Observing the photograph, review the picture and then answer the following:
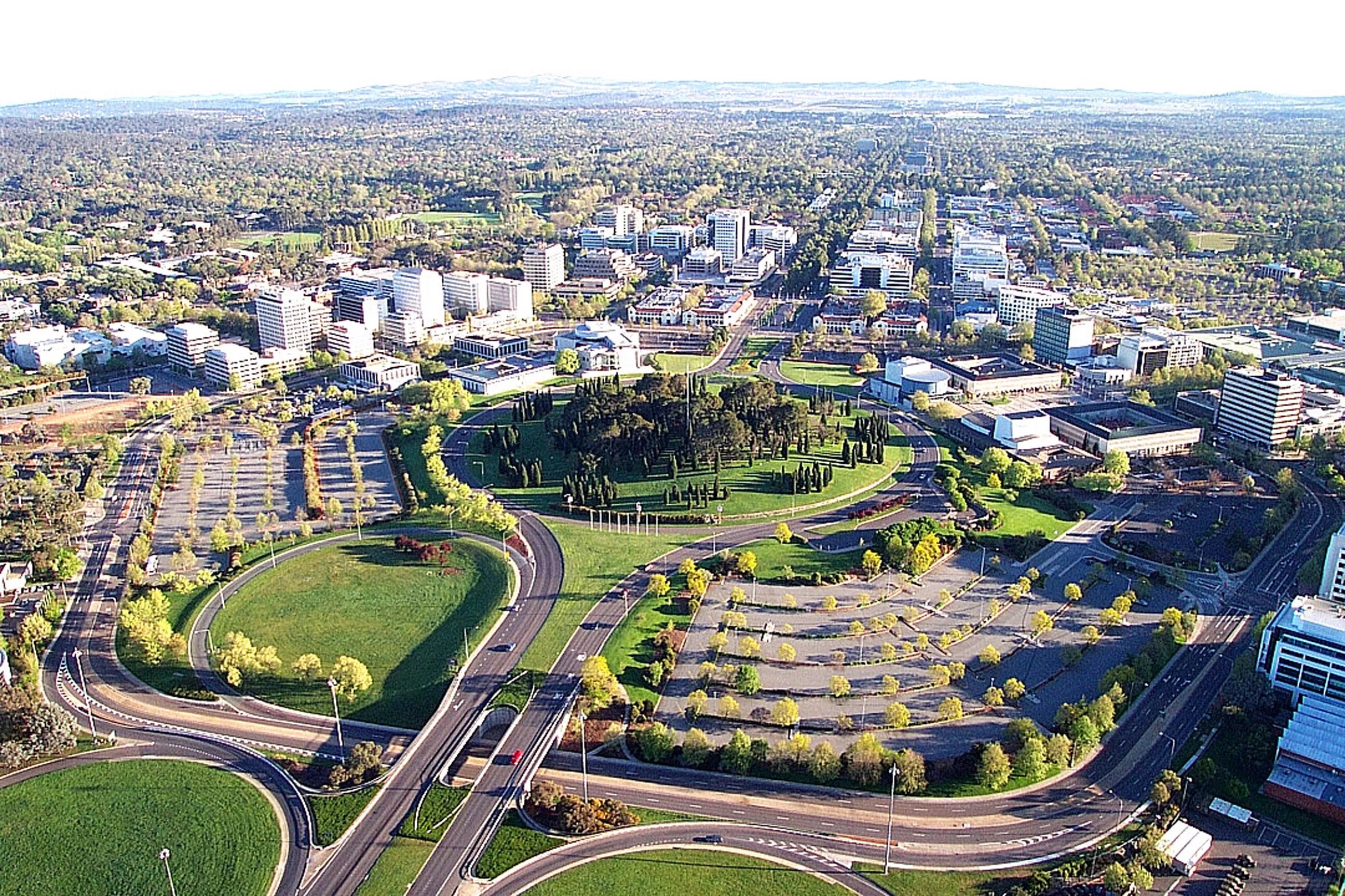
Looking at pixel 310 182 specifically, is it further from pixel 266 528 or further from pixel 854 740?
pixel 854 740

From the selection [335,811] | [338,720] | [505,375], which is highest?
[505,375]

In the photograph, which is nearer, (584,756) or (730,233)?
(584,756)

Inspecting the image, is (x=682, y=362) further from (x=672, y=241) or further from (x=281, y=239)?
(x=281, y=239)

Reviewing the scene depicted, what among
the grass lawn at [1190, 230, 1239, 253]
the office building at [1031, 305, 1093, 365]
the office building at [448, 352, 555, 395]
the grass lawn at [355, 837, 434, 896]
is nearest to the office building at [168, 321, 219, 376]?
the office building at [448, 352, 555, 395]

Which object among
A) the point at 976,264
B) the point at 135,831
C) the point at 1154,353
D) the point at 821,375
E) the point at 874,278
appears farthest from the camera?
the point at 976,264

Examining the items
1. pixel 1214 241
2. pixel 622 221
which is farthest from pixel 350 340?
pixel 1214 241

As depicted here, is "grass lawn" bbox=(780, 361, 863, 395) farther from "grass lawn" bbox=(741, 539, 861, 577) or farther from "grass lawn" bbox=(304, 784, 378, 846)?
"grass lawn" bbox=(304, 784, 378, 846)
